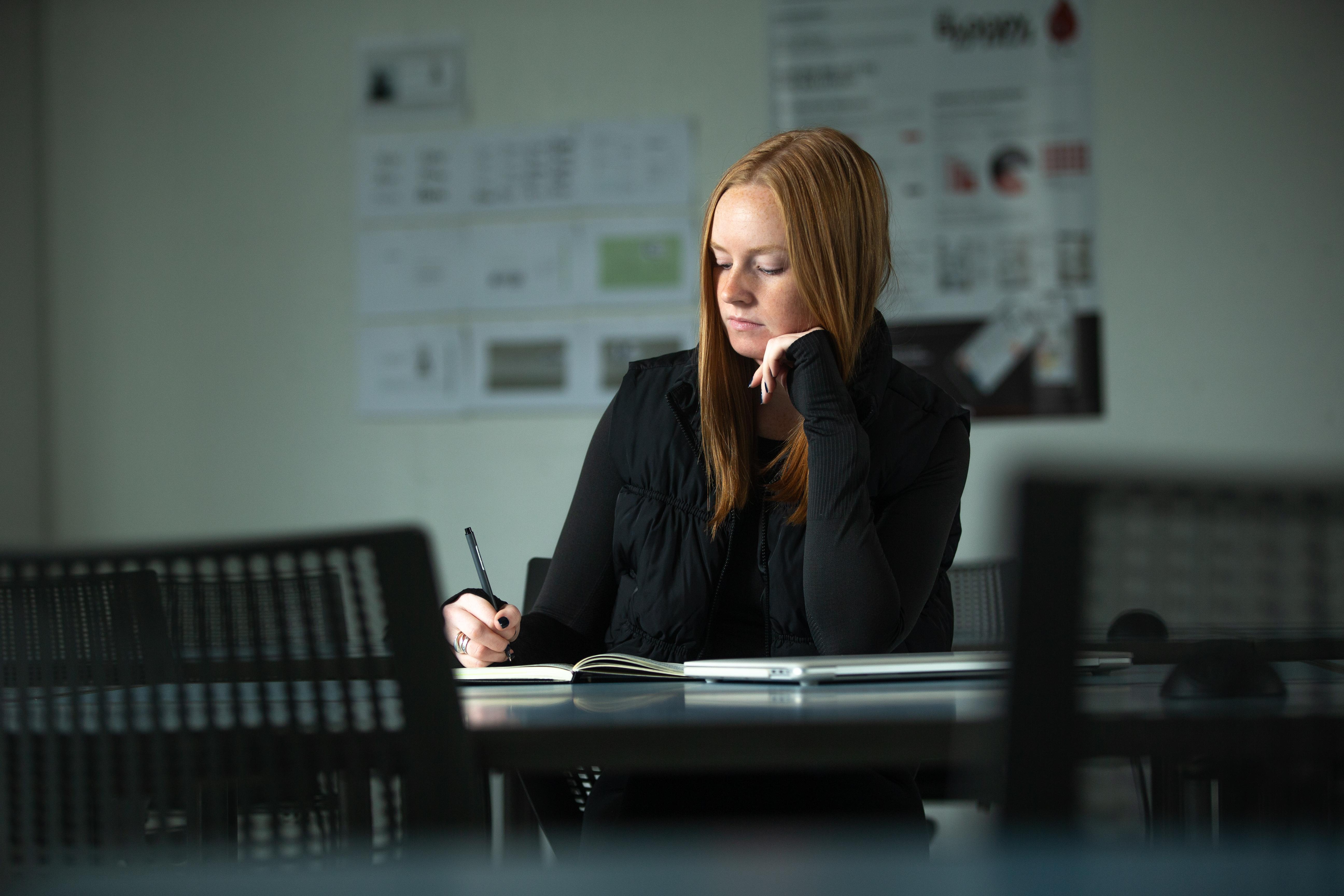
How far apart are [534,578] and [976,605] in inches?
32.2

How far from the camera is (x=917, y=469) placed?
1.51m

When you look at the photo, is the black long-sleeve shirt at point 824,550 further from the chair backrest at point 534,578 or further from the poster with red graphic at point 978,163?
the poster with red graphic at point 978,163

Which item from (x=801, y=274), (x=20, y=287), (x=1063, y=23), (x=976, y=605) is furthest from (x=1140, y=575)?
(x=20, y=287)

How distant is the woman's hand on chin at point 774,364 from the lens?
4.95ft

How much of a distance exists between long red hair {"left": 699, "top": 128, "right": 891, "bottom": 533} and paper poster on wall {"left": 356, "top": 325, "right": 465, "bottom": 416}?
79.9 inches

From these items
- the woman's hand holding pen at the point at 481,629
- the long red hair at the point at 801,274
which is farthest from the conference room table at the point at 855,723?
the long red hair at the point at 801,274

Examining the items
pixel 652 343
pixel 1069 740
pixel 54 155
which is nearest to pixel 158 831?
pixel 1069 740

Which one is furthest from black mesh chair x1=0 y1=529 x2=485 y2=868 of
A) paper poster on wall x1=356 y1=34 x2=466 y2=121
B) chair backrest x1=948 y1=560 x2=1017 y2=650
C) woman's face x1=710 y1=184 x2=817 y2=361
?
paper poster on wall x1=356 y1=34 x2=466 y2=121

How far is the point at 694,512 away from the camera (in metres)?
1.49

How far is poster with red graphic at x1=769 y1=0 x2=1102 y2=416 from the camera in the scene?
332cm

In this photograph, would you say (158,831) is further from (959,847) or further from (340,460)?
(340,460)

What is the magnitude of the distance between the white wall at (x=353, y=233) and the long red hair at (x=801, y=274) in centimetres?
181

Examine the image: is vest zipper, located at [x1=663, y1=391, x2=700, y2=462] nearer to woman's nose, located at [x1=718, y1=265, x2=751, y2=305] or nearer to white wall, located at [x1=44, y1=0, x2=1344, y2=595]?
woman's nose, located at [x1=718, y1=265, x2=751, y2=305]

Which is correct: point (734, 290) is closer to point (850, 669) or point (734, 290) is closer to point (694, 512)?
point (694, 512)
